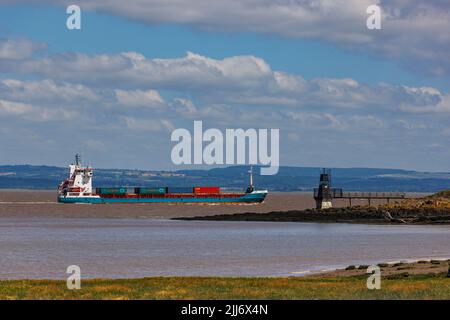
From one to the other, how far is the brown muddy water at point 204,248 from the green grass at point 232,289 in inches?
412

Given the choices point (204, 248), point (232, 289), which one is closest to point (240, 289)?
point (232, 289)

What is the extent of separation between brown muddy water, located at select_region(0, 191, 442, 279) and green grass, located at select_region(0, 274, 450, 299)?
34.4 feet

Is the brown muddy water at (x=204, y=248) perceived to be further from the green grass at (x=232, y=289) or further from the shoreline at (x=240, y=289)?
the green grass at (x=232, y=289)

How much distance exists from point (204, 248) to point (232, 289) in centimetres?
3928

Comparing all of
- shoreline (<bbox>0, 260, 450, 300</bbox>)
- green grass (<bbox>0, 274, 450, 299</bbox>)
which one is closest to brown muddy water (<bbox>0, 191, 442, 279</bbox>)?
shoreline (<bbox>0, 260, 450, 300</bbox>)

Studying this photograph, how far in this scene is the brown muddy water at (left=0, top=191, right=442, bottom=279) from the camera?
52938 millimetres

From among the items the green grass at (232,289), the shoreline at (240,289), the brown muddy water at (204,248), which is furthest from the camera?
the brown muddy water at (204,248)

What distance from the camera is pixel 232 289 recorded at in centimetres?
3366

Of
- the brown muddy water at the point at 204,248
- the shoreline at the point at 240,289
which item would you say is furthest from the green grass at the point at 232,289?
the brown muddy water at the point at 204,248

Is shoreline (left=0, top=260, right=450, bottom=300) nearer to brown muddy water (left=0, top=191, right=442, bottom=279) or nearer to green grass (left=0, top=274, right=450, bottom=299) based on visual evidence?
green grass (left=0, top=274, right=450, bottom=299)

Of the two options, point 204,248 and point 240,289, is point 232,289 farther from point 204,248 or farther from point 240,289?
point 204,248

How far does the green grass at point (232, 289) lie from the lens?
30516mm

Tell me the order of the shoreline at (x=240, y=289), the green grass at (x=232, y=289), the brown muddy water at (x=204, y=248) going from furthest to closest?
the brown muddy water at (x=204, y=248) < the green grass at (x=232, y=289) < the shoreline at (x=240, y=289)
